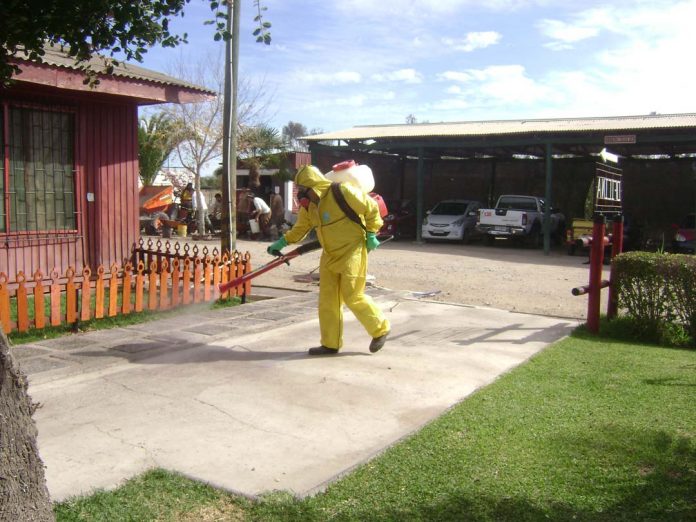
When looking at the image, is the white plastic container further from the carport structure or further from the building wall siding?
the carport structure

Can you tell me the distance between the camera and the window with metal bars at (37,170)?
8.74m

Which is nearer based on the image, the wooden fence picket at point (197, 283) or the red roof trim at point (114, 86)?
the red roof trim at point (114, 86)

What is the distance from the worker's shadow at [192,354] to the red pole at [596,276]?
287cm

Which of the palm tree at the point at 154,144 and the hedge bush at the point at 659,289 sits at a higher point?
the palm tree at the point at 154,144

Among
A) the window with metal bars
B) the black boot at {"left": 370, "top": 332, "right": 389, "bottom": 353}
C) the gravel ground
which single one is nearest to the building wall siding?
the window with metal bars

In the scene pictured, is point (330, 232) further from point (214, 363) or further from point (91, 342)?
point (91, 342)

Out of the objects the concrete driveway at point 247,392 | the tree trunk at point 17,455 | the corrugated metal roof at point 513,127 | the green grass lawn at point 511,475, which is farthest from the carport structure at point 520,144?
the tree trunk at point 17,455

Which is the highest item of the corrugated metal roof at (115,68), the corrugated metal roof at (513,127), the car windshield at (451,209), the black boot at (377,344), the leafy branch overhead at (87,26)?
the corrugated metal roof at (513,127)

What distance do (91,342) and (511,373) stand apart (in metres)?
4.05

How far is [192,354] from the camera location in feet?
20.7

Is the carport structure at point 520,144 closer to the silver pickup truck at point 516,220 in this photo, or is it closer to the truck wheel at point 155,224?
the silver pickup truck at point 516,220

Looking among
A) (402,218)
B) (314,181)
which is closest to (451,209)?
(402,218)

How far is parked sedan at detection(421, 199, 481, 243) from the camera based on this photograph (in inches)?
856

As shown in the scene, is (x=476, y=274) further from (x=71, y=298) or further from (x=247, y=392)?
(x=247, y=392)
